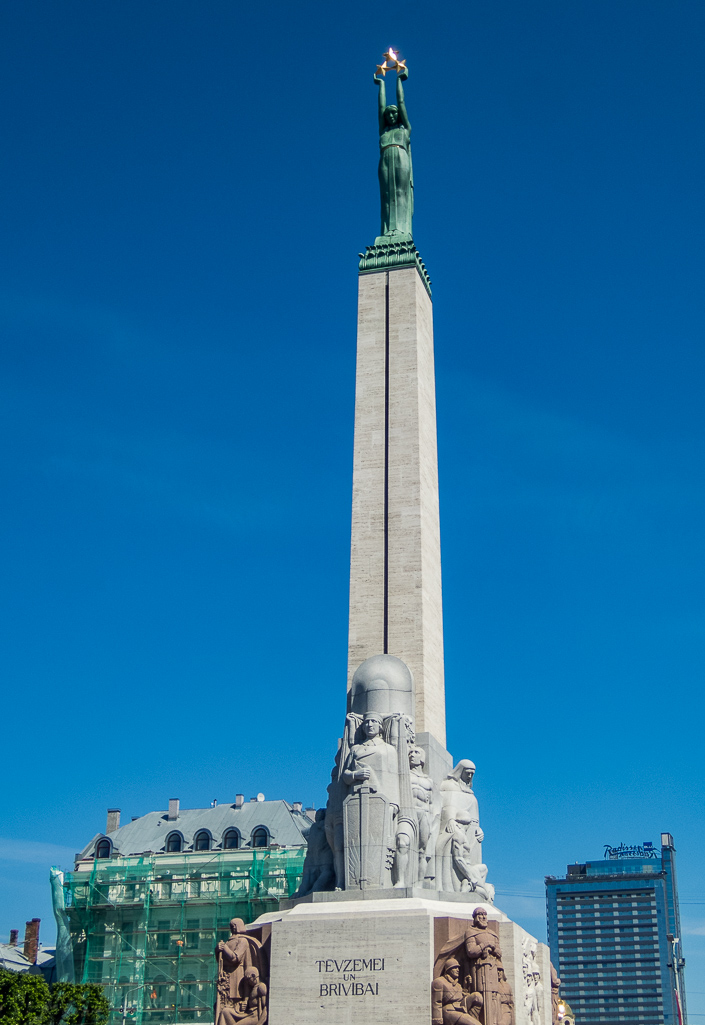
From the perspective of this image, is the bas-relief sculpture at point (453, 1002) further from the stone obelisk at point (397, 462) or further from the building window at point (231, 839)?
the building window at point (231, 839)

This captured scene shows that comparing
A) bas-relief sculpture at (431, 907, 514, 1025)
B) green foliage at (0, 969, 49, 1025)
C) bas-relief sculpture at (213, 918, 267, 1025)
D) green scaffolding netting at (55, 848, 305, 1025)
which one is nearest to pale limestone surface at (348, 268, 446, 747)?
bas-relief sculpture at (431, 907, 514, 1025)

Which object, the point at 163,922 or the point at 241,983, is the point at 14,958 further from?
the point at 241,983

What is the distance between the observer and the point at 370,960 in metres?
19.4

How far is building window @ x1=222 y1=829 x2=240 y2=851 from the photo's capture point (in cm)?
6184

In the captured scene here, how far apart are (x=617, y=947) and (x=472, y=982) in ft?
635

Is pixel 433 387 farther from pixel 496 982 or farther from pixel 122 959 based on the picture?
pixel 122 959

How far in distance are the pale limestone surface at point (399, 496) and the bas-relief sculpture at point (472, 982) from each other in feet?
20.1

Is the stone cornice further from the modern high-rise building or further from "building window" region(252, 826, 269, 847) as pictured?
the modern high-rise building

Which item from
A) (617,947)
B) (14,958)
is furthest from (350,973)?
(617,947)

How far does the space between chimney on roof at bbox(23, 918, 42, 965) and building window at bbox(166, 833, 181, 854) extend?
39.0 feet

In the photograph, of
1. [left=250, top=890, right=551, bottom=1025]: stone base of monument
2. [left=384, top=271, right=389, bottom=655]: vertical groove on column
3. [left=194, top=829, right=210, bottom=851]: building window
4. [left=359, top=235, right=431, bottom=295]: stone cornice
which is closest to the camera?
[left=250, top=890, right=551, bottom=1025]: stone base of monument

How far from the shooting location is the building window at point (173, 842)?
208 ft

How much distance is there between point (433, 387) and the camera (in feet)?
99.9

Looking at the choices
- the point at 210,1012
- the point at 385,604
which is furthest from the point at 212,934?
the point at 385,604
